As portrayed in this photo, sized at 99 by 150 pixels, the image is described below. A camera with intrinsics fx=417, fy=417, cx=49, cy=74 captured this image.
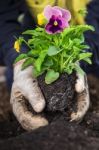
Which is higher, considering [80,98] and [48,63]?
[48,63]

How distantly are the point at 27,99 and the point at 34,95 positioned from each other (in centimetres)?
10

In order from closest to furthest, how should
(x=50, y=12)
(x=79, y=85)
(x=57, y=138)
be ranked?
(x=57, y=138) < (x=50, y=12) < (x=79, y=85)

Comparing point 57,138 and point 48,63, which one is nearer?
point 57,138

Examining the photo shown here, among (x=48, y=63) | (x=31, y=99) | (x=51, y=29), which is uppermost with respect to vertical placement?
(x=51, y=29)

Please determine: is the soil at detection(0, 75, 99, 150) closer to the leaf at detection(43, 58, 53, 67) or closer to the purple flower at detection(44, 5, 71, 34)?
the leaf at detection(43, 58, 53, 67)

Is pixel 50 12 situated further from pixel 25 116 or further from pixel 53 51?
pixel 25 116

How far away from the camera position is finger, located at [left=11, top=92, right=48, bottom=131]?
186 cm

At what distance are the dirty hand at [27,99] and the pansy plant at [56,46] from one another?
0.07 metres

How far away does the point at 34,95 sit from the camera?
6.10 feet

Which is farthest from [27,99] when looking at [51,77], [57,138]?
[57,138]

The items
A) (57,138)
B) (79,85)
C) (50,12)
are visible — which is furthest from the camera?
(79,85)

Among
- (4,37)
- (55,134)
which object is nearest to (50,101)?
(55,134)

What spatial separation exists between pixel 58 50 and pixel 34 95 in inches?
9.0

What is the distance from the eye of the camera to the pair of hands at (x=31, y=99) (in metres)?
1.86
